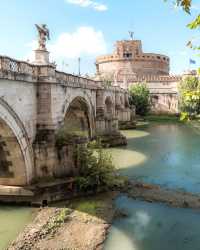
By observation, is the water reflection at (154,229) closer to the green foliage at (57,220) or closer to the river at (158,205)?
the river at (158,205)

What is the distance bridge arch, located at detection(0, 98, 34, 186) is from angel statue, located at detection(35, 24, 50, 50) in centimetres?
379

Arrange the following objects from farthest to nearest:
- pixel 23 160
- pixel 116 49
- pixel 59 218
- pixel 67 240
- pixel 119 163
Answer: pixel 116 49 < pixel 119 163 < pixel 23 160 < pixel 59 218 < pixel 67 240

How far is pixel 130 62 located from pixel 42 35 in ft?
176

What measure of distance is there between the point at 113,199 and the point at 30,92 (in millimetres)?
5627

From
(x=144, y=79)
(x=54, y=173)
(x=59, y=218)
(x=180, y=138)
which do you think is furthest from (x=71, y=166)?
(x=144, y=79)

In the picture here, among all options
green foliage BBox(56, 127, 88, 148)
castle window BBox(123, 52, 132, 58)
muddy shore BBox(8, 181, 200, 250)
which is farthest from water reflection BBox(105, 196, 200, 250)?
castle window BBox(123, 52, 132, 58)

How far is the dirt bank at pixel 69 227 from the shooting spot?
9516mm

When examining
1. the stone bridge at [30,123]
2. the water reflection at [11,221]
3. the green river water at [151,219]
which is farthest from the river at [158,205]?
the stone bridge at [30,123]

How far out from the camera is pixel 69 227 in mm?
10586

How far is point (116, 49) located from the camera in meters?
68.2

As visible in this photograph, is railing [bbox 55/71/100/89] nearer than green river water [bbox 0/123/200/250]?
No

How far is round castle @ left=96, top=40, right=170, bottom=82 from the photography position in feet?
218

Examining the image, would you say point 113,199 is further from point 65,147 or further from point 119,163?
point 119,163

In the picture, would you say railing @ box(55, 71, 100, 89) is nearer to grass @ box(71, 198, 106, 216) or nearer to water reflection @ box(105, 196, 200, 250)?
grass @ box(71, 198, 106, 216)
